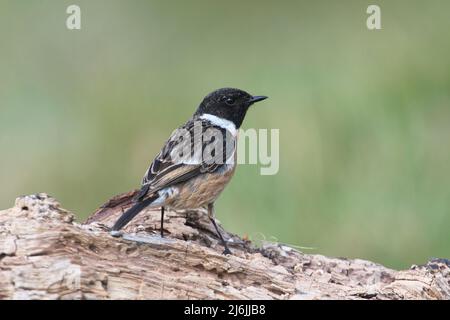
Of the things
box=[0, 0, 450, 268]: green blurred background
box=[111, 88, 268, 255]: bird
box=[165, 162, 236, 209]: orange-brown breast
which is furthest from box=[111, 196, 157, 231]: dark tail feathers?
box=[0, 0, 450, 268]: green blurred background

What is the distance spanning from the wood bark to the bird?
24 cm

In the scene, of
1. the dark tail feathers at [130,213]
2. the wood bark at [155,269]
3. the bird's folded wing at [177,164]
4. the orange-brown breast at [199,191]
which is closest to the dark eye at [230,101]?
the bird's folded wing at [177,164]

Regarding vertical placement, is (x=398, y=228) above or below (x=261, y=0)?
below

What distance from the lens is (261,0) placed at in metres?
18.2

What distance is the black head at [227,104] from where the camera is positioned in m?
8.48

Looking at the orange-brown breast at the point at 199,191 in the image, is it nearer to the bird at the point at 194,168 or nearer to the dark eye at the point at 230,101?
the bird at the point at 194,168

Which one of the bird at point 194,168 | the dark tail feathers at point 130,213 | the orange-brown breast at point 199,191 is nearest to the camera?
the dark tail feathers at point 130,213

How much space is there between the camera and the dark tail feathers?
6374 mm

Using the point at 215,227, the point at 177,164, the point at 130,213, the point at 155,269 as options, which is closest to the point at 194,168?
the point at 177,164

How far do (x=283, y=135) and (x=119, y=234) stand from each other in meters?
5.53

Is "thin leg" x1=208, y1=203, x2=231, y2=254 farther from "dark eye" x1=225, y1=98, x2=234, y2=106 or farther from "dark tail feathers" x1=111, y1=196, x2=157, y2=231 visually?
"dark eye" x1=225, y1=98, x2=234, y2=106

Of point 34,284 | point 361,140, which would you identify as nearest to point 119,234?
point 34,284
